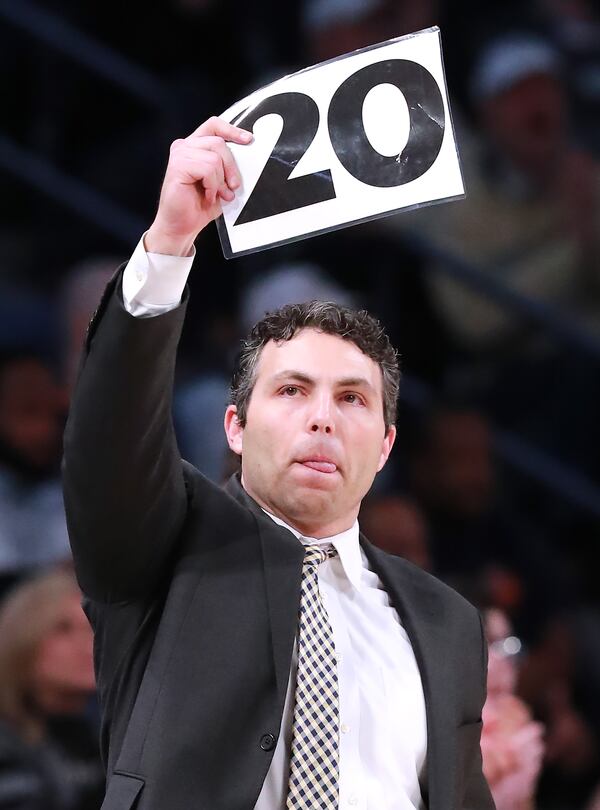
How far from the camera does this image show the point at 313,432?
6.72 ft

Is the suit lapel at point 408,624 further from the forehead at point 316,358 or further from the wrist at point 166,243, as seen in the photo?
the wrist at point 166,243

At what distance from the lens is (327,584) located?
211cm

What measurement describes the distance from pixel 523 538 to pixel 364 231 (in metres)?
1.12

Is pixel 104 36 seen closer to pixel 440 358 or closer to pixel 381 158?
pixel 440 358

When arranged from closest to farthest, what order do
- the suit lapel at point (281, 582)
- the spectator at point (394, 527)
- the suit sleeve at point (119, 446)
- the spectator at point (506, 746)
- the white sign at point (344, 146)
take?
the suit sleeve at point (119, 446) < the suit lapel at point (281, 582) < the white sign at point (344, 146) < the spectator at point (506, 746) < the spectator at point (394, 527)

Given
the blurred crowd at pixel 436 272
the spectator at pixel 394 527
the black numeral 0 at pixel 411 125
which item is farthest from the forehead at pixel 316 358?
the blurred crowd at pixel 436 272

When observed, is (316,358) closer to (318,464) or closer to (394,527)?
(318,464)

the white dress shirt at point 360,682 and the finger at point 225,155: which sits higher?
the finger at point 225,155

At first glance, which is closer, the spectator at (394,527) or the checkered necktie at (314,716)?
the checkered necktie at (314,716)

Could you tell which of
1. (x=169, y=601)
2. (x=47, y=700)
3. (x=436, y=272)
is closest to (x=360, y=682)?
(x=169, y=601)

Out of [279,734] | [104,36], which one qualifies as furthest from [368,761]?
[104,36]

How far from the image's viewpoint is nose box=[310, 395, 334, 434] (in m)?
2.05

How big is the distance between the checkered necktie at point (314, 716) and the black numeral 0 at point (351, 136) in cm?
54

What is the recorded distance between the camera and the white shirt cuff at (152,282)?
72.3 inches
